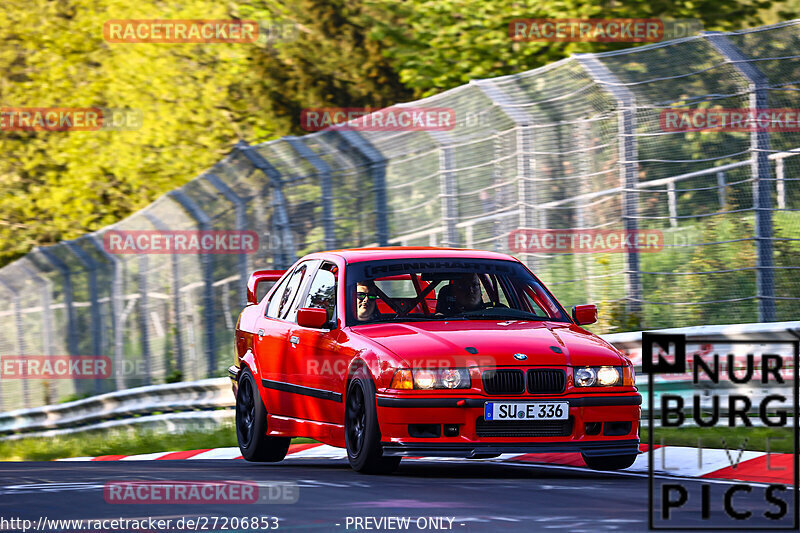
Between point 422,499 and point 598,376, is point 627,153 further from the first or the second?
point 422,499

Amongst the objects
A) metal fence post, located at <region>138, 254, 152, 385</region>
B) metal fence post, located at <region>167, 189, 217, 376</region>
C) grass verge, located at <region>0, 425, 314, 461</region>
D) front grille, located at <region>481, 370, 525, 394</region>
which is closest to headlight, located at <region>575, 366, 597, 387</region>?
front grille, located at <region>481, 370, 525, 394</region>

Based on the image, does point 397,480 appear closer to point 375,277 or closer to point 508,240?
point 375,277

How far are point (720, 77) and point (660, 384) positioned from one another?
3442 millimetres

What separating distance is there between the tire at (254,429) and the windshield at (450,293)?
4.51 feet

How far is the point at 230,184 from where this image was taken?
60.3 feet

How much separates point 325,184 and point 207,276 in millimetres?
2703

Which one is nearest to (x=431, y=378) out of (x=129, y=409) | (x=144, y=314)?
(x=129, y=409)

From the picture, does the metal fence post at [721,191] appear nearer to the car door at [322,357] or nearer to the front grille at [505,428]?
the car door at [322,357]

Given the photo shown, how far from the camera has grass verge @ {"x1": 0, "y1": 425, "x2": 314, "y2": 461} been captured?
54.2 ft

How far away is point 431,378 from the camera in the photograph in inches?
386

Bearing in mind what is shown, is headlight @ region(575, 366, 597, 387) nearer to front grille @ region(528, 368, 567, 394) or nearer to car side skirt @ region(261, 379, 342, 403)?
front grille @ region(528, 368, 567, 394)

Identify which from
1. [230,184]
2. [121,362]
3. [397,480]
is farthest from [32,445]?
[397,480]

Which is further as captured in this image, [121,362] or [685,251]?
[121,362]

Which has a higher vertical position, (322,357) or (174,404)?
(322,357)
